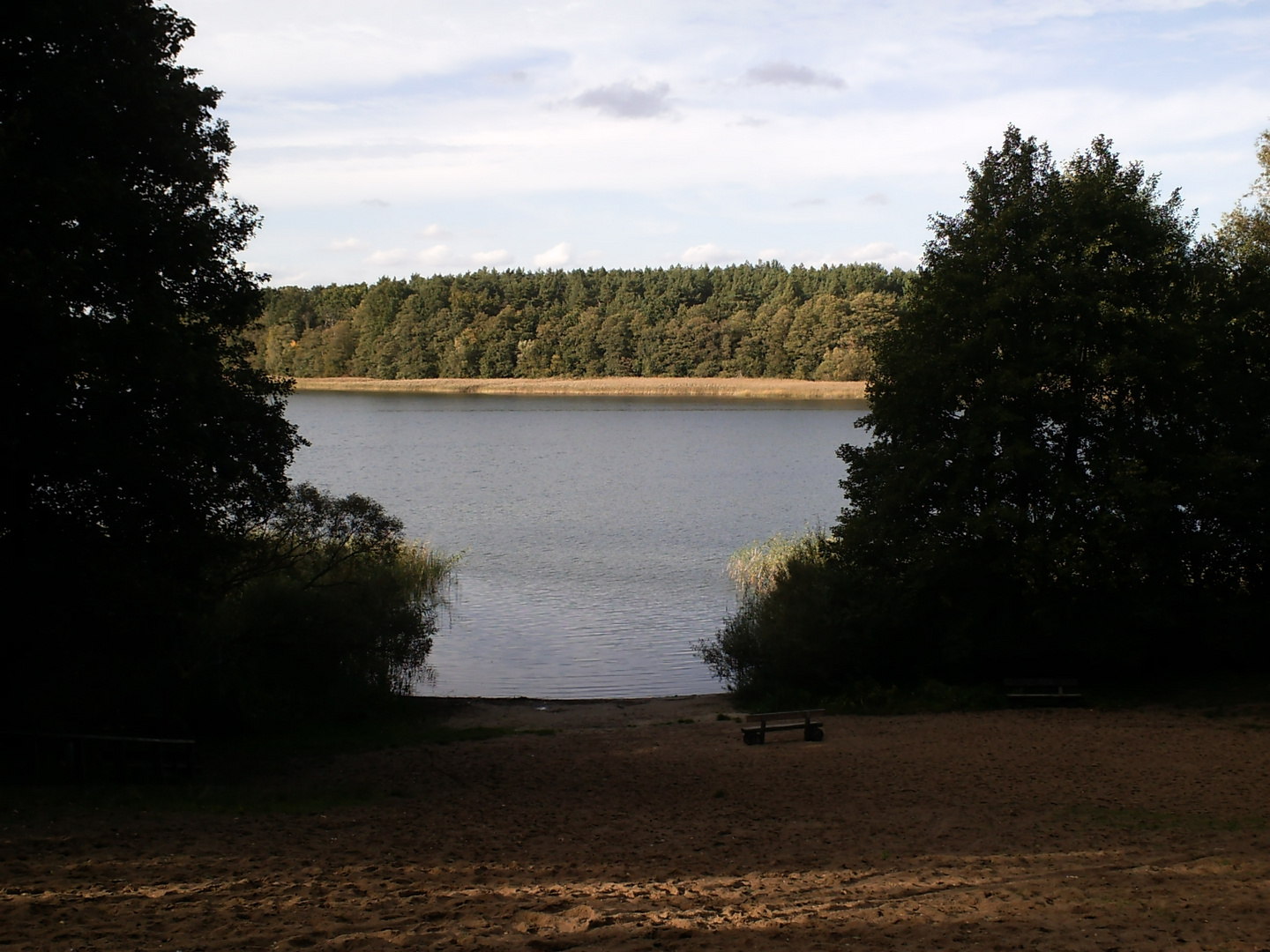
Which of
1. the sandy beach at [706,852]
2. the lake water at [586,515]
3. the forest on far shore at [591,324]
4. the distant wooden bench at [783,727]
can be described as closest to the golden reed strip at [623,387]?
the forest on far shore at [591,324]

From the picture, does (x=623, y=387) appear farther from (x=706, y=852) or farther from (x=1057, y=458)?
(x=706, y=852)

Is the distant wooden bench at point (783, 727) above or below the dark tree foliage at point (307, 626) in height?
below

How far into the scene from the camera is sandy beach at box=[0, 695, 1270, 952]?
689cm

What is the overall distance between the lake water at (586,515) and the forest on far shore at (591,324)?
83.7ft

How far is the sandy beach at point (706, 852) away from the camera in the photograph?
6.89m

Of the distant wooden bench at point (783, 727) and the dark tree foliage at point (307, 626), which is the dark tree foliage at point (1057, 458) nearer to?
the distant wooden bench at point (783, 727)

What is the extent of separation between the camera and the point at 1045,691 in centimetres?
1847

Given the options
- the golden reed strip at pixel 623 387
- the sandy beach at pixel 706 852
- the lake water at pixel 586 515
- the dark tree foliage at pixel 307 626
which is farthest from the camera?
the golden reed strip at pixel 623 387

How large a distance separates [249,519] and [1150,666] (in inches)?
627

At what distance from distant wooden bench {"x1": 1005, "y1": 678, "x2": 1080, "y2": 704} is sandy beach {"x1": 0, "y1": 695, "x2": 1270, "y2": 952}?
6.55 feet

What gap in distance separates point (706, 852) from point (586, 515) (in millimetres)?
32780

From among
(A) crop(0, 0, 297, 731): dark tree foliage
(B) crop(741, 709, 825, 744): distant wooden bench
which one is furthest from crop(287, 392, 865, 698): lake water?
(A) crop(0, 0, 297, 731): dark tree foliage

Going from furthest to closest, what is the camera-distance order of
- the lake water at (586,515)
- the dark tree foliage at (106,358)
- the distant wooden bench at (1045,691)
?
the lake water at (586,515)
the distant wooden bench at (1045,691)
the dark tree foliage at (106,358)

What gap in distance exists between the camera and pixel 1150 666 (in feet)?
63.8
